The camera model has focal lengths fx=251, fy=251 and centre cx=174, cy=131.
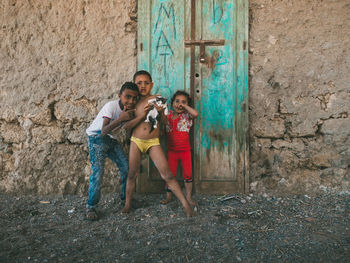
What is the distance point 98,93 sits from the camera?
10.0 ft

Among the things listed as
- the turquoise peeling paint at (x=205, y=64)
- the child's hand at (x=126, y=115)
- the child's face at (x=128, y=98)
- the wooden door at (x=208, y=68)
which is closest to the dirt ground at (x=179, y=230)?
the wooden door at (x=208, y=68)

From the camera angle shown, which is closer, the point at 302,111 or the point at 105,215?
the point at 105,215

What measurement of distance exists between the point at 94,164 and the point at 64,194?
0.84 metres

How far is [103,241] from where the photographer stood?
2014mm

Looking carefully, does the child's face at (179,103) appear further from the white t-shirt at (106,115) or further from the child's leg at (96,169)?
the child's leg at (96,169)

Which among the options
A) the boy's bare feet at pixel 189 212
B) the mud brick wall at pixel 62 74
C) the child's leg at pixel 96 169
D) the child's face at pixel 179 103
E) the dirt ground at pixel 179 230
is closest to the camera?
the dirt ground at pixel 179 230

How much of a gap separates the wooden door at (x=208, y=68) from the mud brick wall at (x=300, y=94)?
181 mm

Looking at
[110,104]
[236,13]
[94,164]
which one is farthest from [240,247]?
[236,13]

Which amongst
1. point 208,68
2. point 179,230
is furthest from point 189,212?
point 208,68

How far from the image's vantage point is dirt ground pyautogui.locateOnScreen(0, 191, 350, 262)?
1792 mm

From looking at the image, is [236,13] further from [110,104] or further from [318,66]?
[110,104]

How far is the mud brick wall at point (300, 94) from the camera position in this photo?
289cm

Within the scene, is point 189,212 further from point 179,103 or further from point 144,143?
point 179,103

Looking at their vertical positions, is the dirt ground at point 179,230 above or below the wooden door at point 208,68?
below
